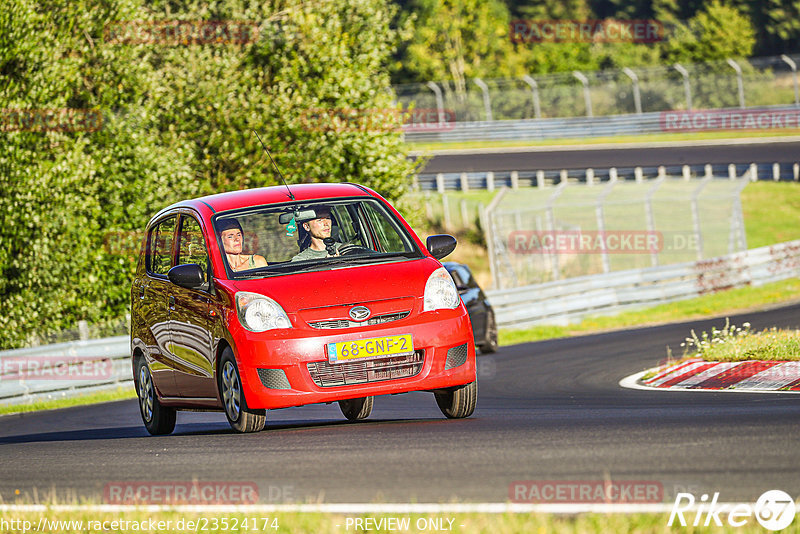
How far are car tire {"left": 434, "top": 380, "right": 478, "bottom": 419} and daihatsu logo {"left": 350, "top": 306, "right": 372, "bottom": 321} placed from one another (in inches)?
44.7

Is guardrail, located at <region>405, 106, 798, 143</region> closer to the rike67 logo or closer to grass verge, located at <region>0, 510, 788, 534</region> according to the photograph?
the rike67 logo

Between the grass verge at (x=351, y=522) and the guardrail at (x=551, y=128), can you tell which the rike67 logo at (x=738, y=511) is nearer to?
the grass verge at (x=351, y=522)

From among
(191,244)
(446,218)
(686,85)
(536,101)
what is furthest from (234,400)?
(536,101)

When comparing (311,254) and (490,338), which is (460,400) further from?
(490,338)

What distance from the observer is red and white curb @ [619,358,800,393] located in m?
10.7

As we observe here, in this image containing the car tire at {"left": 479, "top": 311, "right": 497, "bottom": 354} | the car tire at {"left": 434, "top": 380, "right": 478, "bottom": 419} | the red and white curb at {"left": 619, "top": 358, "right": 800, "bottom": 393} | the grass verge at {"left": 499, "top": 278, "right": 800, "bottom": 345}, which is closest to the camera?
the car tire at {"left": 434, "top": 380, "right": 478, "bottom": 419}

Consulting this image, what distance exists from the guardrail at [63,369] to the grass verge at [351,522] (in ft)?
38.2

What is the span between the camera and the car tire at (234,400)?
8.37 metres

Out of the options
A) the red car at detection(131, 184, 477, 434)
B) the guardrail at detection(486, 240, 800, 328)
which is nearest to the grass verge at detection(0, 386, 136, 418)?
the red car at detection(131, 184, 477, 434)

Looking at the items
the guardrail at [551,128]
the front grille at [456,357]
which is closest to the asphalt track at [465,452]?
the front grille at [456,357]

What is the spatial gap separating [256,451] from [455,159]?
4107cm

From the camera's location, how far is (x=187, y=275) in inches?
344

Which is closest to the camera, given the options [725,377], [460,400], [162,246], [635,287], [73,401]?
[460,400]

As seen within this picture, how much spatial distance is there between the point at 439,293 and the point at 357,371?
0.82 m
